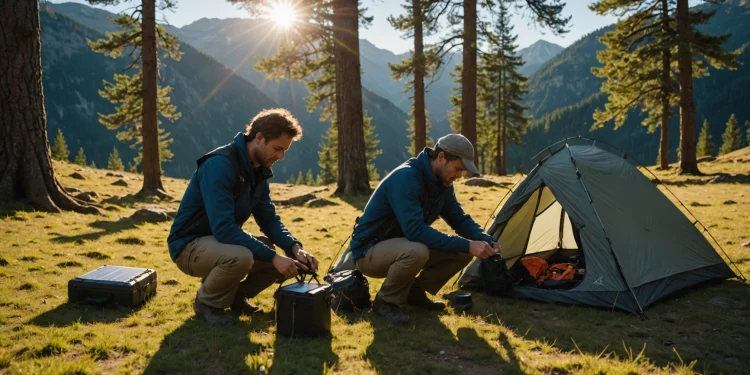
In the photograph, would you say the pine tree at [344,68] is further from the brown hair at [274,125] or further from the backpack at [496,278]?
the brown hair at [274,125]

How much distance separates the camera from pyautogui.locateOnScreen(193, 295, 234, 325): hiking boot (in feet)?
14.2

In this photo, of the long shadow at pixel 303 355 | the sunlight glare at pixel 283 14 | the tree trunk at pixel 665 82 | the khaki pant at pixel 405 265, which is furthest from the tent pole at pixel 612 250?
the tree trunk at pixel 665 82

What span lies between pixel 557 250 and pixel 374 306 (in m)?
Result: 4.04

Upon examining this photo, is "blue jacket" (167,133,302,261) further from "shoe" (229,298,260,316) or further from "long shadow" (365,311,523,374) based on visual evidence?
"long shadow" (365,311,523,374)

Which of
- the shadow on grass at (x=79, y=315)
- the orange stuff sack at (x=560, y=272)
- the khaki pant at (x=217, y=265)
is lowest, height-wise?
the orange stuff sack at (x=560, y=272)

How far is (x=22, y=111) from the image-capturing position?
8766 mm

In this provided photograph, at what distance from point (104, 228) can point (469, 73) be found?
1228 centimetres

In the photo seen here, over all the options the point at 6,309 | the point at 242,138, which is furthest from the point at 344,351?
the point at 6,309

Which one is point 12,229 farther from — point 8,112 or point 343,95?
point 343,95

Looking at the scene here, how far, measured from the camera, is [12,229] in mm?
7605

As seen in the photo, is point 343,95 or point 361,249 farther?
point 343,95

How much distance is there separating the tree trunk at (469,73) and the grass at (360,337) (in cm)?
1043

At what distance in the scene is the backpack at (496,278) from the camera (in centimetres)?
566

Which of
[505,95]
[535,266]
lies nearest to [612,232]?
[535,266]
